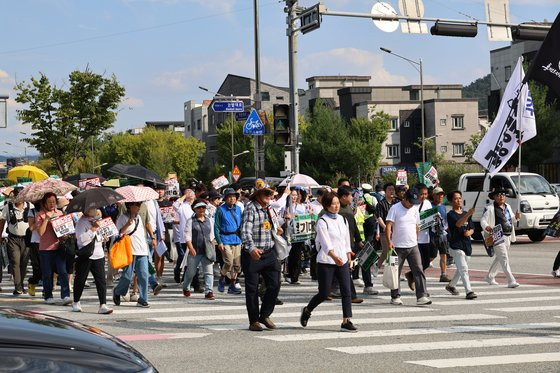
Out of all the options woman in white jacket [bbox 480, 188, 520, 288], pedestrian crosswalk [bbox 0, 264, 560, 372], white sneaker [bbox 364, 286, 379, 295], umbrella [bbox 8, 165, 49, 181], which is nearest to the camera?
pedestrian crosswalk [bbox 0, 264, 560, 372]

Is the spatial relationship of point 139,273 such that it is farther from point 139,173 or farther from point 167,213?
point 139,173

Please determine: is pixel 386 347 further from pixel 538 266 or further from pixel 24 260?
pixel 538 266

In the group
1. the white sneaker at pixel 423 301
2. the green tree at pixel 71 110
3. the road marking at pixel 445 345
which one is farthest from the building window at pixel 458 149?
the road marking at pixel 445 345

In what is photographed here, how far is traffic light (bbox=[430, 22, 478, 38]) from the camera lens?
918 inches

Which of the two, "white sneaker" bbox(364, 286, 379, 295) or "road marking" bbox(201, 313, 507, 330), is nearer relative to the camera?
"road marking" bbox(201, 313, 507, 330)

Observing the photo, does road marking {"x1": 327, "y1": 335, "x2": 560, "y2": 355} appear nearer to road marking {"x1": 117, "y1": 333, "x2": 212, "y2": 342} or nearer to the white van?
road marking {"x1": 117, "y1": 333, "x2": 212, "y2": 342}

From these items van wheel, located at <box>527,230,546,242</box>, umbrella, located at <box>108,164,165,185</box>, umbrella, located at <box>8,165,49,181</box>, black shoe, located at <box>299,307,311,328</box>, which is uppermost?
umbrella, located at <box>8,165,49,181</box>

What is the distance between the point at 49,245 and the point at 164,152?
9471cm

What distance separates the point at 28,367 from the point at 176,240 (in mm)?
14432

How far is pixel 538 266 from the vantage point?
67.2 feet

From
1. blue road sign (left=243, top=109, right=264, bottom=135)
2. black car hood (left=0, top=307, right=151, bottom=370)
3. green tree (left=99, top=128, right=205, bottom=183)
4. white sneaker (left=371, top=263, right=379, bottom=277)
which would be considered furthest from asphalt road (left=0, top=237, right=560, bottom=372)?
green tree (left=99, top=128, right=205, bottom=183)

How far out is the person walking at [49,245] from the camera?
47.6 ft

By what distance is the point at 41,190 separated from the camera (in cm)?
1512

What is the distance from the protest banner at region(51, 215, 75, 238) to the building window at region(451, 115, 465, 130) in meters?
78.2
